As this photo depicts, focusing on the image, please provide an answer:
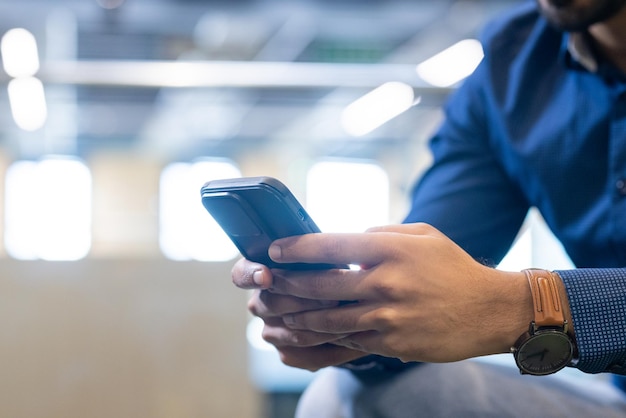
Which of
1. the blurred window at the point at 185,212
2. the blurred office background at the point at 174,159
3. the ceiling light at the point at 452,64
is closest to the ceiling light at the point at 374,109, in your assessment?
the blurred office background at the point at 174,159

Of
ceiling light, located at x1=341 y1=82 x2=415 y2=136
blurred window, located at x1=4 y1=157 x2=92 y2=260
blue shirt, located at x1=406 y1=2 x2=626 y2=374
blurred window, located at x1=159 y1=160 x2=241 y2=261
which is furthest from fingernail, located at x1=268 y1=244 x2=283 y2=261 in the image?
blurred window, located at x1=159 y1=160 x2=241 y2=261

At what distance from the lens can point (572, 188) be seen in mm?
964

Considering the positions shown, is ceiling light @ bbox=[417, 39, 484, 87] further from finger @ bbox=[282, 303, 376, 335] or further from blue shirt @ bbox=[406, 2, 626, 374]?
finger @ bbox=[282, 303, 376, 335]

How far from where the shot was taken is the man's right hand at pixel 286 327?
683 millimetres

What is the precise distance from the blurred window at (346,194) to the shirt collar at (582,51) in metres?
6.33

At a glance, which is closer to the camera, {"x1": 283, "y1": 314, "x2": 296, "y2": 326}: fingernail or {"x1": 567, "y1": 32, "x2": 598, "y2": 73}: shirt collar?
{"x1": 283, "y1": 314, "x2": 296, "y2": 326}: fingernail

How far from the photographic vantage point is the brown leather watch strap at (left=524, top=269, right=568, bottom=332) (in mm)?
648

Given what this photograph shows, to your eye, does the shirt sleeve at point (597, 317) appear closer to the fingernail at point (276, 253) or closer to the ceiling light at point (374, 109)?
the fingernail at point (276, 253)

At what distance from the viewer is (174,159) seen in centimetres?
802

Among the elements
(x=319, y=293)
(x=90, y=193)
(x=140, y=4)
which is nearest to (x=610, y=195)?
(x=319, y=293)

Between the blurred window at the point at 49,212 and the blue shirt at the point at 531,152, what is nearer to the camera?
the blue shirt at the point at 531,152

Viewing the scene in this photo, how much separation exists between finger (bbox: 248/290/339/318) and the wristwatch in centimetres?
16

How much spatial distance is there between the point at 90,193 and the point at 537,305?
7.86 m

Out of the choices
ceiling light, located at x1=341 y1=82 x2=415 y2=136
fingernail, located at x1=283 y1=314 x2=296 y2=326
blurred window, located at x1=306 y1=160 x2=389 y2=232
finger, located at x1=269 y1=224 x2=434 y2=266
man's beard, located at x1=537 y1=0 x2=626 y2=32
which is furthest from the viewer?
blurred window, located at x1=306 y1=160 x2=389 y2=232
